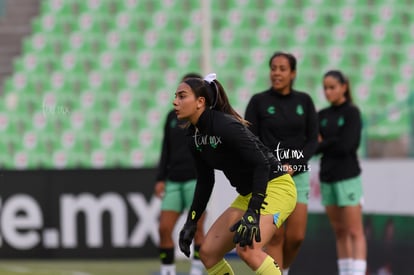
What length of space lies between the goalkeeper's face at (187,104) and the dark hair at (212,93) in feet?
0.13

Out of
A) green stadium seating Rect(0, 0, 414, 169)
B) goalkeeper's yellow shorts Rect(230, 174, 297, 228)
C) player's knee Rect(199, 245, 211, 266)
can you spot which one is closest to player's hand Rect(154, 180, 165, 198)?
goalkeeper's yellow shorts Rect(230, 174, 297, 228)

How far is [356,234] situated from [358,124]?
44.5 inches

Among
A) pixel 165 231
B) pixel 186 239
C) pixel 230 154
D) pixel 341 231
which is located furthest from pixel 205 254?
pixel 341 231

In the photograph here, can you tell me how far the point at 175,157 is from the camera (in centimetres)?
1063

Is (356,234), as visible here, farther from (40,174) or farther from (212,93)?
(40,174)

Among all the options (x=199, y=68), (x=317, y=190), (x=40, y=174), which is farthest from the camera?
(x=199, y=68)

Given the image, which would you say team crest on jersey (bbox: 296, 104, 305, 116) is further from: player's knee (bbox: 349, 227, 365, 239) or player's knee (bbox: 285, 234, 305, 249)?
player's knee (bbox: 349, 227, 365, 239)

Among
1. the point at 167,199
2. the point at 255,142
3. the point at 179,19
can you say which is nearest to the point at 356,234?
the point at 167,199

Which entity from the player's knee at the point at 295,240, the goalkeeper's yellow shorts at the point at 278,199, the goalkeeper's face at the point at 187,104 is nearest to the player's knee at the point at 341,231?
the player's knee at the point at 295,240

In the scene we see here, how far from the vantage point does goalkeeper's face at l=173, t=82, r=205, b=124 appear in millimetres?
6930

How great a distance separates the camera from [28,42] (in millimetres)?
20594

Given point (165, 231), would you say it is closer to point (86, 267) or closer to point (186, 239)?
point (186, 239)

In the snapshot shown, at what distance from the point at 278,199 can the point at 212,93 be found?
91 cm

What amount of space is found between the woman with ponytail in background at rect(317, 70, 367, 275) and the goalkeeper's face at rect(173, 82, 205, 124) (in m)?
3.36
